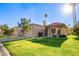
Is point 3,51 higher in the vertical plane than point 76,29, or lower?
lower

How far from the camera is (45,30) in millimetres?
3047

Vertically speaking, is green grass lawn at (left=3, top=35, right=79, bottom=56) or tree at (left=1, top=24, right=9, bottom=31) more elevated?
tree at (left=1, top=24, right=9, bottom=31)

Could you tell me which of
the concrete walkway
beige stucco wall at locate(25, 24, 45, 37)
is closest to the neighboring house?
beige stucco wall at locate(25, 24, 45, 37)

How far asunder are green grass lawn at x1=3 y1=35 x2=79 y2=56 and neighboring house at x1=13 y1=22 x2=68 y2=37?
2.4 inches

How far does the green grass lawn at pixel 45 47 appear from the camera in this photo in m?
3.00

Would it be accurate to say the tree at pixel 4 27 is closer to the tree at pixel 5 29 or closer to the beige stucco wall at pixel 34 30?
the tree at pixel 5 29

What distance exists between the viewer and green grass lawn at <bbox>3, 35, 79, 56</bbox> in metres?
3.00

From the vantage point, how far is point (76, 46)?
3.01m

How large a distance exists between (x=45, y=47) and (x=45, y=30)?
19cm

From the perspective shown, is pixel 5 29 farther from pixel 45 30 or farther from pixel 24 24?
pixel 45 30

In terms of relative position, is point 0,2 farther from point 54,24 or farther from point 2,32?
point 54,24

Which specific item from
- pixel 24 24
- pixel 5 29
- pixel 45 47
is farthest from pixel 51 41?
pixel 5 29

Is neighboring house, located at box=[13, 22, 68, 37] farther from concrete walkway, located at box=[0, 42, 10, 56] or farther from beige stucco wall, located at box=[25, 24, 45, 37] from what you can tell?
concrete walkway, located at box=[0, 42, 10, 56]

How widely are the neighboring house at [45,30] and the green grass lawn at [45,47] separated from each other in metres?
0.06
